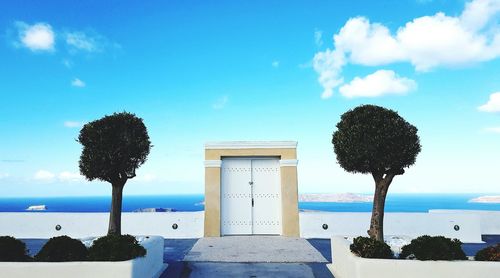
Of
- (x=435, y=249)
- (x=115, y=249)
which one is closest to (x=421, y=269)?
(x=435, y=249)

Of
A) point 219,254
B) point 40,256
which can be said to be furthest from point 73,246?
point 219,254

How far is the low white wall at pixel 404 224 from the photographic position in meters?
14.7

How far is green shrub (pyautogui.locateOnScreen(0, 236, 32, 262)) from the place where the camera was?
7359 mm

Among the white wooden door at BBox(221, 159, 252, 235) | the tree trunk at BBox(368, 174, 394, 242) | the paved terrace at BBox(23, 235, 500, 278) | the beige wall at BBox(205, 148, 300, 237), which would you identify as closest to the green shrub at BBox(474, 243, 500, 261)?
the tree trunk at BBox(368, 174, 394, 242)

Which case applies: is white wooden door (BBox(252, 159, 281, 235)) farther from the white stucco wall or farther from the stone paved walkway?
the white stucco wall

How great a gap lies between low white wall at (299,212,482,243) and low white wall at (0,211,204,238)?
4.75 meters

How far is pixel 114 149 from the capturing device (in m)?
9.99

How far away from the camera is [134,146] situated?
10.1 m

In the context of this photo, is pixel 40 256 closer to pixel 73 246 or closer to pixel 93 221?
pixel 73 246

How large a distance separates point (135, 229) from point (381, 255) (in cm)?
1074

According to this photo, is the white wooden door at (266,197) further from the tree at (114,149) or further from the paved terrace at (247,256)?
the tree at (114,149)

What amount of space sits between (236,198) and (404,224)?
6.99 metres

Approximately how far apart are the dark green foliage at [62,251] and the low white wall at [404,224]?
30.3 feet

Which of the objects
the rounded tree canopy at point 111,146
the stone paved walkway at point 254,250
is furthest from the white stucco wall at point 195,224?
the rounded tree canopy at point 111,146
